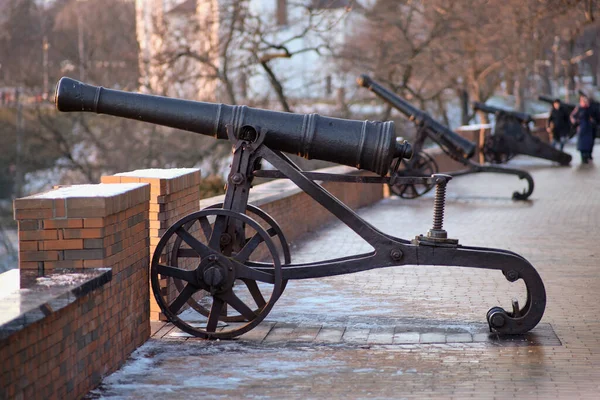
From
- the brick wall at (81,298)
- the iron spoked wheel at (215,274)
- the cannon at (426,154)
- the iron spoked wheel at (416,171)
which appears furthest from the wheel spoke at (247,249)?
the cannon at (426,154)

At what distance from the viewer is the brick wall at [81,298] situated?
5.11 metres

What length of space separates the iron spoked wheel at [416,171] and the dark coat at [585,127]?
9.91 m

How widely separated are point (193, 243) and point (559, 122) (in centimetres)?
2582

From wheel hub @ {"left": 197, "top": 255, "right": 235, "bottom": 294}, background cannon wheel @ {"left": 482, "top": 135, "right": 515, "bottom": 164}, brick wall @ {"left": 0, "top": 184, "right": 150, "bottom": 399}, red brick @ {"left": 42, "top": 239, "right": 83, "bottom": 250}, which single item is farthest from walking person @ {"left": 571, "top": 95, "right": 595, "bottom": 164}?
red brick @ {"left": 42, "top": 239, "right": 83, "bottom": 250}

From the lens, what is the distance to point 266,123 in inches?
300

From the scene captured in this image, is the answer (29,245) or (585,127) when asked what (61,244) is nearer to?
(29,245)

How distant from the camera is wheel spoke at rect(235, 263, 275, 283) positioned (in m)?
7.36

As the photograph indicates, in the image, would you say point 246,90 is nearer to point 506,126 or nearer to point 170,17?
point 170,17

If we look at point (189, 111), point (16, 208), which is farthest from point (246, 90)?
point (16, 208)

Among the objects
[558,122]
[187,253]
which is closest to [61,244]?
[187,253]

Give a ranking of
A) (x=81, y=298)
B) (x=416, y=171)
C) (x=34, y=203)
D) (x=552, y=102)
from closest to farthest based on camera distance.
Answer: (x=81, y=298) < (x=34, y=203) < (x=416, y=171) < (x=552, y=102)

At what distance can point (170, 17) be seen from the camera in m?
31.0

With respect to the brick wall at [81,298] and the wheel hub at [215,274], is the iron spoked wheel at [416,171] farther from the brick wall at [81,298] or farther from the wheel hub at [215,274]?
the brick wall at [81,298]

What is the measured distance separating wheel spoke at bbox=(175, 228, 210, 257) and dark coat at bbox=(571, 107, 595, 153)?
72.8 ft
